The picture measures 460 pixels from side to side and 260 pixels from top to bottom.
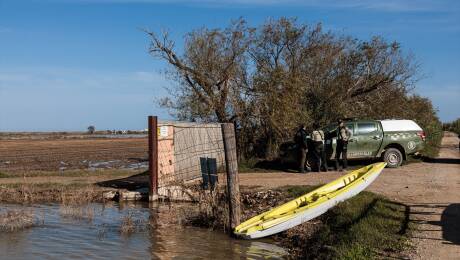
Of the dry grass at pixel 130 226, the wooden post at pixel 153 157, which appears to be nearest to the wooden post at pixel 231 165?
the dry grass at pixel 130 226

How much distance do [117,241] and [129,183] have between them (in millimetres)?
8604

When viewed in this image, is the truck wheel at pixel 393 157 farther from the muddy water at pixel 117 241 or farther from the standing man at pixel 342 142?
the muddy water at pixel 117 241

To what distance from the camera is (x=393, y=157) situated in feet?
73.5

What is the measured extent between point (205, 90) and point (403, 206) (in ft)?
46.5

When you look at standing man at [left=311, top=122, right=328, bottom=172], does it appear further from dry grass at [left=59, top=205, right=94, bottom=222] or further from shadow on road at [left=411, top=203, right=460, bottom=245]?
dry grass at [left=59, top=205, right=94, bottom=222]

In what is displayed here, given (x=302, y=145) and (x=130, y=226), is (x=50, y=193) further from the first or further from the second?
(x=302, y=145)

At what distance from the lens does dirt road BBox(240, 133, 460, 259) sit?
32.1ft

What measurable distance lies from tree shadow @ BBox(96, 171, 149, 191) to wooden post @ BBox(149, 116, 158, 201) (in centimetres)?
203

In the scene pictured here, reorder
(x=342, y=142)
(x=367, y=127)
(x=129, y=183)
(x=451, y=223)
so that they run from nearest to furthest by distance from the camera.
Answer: (x=451, y=223) → (x=129, y=183) → (x=342, y=142) → (x=367, y=127)

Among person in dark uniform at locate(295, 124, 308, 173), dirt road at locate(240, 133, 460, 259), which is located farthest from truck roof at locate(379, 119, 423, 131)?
person in dark uniform at locate(295, 124, 308, 173)

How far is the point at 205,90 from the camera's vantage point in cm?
2608

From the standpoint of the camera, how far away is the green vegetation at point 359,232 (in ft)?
31.0

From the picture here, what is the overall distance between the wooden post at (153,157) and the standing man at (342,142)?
23.1ft

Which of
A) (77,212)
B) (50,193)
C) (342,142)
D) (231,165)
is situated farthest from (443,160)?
(77,212)
